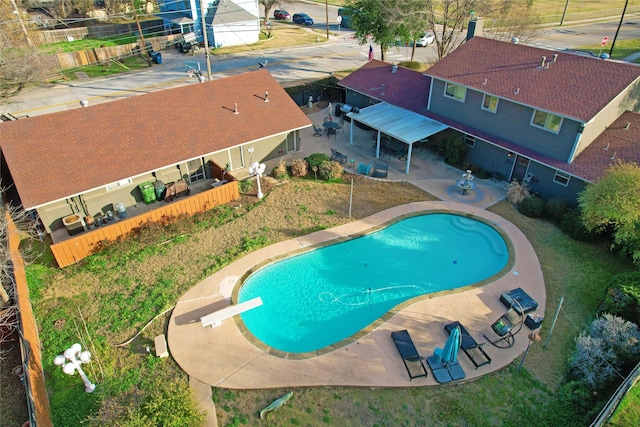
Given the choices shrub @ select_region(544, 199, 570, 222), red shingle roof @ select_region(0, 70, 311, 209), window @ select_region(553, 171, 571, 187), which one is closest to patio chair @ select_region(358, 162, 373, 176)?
red shingle roof @ select_region(0, 70, 311, 209)

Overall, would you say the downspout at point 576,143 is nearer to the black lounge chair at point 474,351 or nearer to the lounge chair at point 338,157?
the black lounge chair at point 474,351

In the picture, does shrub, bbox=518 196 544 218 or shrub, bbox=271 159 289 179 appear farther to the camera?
shrub, bbox=271 159 289 179

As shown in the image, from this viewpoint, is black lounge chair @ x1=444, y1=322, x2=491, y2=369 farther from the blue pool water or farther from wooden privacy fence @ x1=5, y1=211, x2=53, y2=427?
wooden privacy fence @ x1=5, y1=211, x2=53, y2=427

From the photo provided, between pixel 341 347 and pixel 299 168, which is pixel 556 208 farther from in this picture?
pixel 299 168

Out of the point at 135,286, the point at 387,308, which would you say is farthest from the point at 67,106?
the point at 387,308

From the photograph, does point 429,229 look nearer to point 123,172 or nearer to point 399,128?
point 399,128

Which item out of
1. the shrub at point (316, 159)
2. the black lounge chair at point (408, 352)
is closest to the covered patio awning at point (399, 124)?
the shrub at point (316, 159)

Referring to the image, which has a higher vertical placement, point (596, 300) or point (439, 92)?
point (439, 92)
